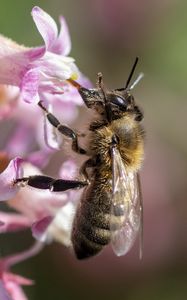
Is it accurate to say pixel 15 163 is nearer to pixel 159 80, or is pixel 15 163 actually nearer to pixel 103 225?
pixel 103 225

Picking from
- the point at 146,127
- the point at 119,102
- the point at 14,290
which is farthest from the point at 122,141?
the point at 146,127

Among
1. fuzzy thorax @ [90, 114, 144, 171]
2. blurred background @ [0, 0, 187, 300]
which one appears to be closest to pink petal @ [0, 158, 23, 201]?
fuzzy thorax @ [90, 114, 144, 171]

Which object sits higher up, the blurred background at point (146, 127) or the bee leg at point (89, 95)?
the bee leg at point (89, 95)

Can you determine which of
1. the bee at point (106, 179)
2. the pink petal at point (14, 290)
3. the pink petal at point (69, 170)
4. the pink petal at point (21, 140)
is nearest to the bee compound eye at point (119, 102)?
the bee at point (106, 179)

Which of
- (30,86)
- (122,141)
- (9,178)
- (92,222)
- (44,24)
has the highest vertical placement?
(44,24)

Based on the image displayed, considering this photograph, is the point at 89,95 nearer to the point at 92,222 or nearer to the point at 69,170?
the point at 69,170

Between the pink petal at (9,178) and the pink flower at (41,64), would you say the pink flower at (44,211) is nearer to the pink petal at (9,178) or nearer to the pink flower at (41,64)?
the pink petal at (9,178)

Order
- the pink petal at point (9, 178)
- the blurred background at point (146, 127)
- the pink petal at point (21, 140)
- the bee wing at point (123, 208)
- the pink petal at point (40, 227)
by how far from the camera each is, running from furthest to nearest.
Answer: the blurred background at point (146, 127)
the pink petal at point (21, 140)
the pink petal at point (40, 227)
the bee wing at point (123, 208)
the pink petal at point (9, 178)
